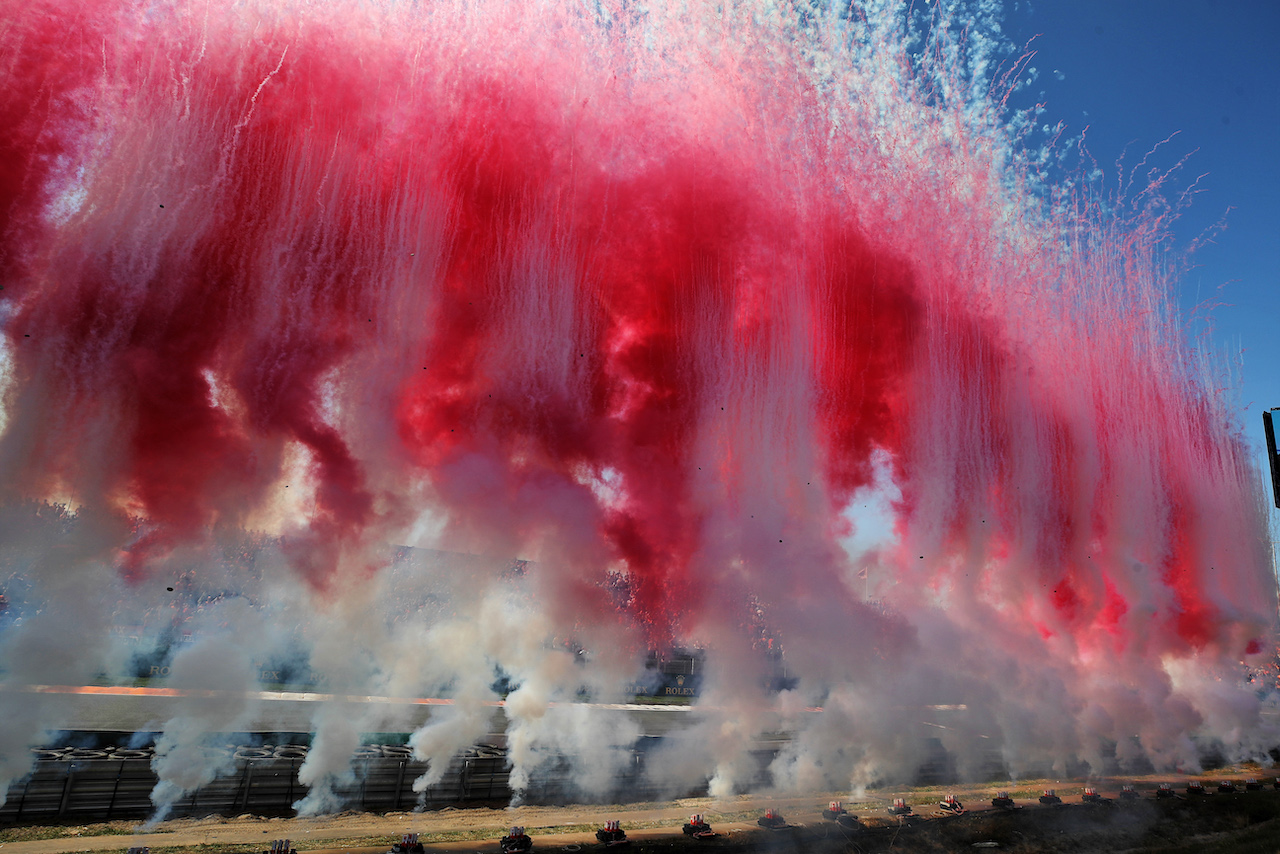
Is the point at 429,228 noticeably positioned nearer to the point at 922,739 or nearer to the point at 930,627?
the point at 930,627

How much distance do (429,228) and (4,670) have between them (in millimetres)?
19427

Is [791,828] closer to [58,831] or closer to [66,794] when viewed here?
[58,831]

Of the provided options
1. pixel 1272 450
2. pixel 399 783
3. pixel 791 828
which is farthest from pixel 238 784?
pixel 1272 450

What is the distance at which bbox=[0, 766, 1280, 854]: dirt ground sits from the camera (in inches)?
828

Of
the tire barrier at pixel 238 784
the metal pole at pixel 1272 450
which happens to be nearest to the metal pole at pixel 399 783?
the tire barrier at pixel 238 784

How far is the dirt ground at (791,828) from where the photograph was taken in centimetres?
2103

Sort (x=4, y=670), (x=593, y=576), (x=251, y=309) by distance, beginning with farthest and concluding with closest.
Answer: (x=593, y=576)
(x=251, y=309)
(x=4, y=670)

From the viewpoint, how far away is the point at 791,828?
24516 mm

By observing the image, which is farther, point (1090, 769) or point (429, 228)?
point (1090, 769)

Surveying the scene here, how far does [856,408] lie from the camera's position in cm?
3167

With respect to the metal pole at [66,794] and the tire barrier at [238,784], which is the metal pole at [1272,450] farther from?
the metal pole at [66,794]

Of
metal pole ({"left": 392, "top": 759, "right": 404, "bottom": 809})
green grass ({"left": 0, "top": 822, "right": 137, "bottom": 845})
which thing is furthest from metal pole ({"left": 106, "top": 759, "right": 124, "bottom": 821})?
metal pole ({"left": 392, "top": 759, "right": 404, "bottom": 809})

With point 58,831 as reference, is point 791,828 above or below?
below

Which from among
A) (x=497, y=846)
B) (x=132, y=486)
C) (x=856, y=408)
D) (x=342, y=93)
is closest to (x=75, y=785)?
(x=132, y=486)
